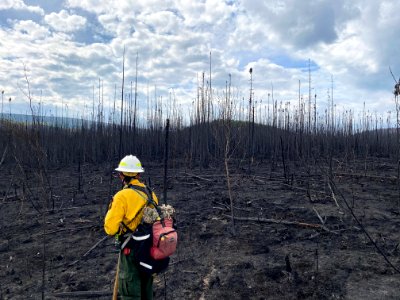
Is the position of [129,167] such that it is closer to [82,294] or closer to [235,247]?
[82,294]

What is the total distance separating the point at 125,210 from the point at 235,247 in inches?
86.8

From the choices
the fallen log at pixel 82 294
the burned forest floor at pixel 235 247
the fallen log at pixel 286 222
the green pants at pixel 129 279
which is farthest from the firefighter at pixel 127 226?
the fallen log at pixel 286 222

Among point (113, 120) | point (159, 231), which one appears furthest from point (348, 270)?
point (113, 120)

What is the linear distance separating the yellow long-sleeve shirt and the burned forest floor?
2.55 ft

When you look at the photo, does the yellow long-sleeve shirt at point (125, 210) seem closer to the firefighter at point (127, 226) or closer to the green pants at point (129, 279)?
the firefighter at point (127, 226)

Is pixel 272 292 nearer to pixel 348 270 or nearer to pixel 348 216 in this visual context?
pixel 348 270

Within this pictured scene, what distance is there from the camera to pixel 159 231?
8.30 ft

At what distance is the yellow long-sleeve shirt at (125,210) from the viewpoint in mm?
2537

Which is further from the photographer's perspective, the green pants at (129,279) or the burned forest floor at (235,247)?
the burned forest floor at (235,247)

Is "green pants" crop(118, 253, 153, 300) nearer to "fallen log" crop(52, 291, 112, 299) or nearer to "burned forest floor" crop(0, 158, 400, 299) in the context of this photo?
"burned forest floor" crop(0, 158, 400, 299)

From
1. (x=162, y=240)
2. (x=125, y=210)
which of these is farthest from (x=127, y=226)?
(x=162, y=240)

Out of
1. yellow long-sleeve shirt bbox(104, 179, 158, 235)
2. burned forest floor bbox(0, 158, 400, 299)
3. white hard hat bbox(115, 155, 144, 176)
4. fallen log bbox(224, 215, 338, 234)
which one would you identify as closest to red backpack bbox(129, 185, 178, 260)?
yellow long-sleeve shirt bbox(104, 179, 158, 235)

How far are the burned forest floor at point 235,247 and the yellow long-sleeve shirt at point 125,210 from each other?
778 mm

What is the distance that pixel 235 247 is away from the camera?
14.4ft
